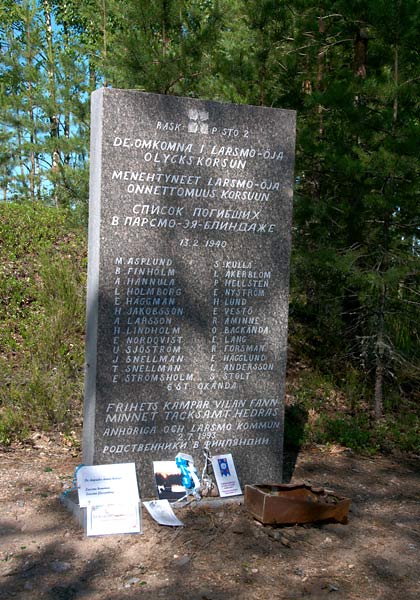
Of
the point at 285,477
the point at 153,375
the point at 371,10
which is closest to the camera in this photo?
the point at 153,375

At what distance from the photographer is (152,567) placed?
12.3 ft

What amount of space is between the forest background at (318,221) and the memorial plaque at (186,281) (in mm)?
1608

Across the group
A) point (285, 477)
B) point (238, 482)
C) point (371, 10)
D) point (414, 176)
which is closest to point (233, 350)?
point (238, 482)

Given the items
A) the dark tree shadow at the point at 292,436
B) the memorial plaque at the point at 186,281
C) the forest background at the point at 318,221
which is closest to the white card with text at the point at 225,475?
the memorial plaque at the point at 186,281

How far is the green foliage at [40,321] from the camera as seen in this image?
6137 mm

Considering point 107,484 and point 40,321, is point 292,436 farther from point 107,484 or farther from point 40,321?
point 40,321

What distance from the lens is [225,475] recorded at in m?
4.71

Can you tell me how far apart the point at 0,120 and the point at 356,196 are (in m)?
10.4

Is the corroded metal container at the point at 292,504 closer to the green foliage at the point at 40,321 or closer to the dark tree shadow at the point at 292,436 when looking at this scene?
the dark tree shadow at the point at 292,436

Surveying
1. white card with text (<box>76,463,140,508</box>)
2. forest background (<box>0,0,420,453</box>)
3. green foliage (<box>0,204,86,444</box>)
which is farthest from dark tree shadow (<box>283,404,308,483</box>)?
green foliage (<box>0,204,86,444</box>)

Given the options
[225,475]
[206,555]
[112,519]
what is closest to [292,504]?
[225,475]

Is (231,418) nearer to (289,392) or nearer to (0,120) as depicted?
(289,392)

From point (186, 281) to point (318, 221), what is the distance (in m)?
3.05

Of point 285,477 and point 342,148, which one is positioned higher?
point 342,148
